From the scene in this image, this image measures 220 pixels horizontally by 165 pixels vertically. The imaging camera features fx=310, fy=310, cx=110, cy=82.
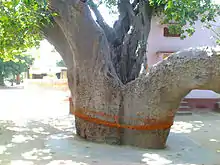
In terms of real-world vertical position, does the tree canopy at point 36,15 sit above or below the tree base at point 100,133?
above

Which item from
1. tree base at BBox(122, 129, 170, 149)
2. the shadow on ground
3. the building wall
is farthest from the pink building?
tree base at BBox(122, 129, 170, 149)

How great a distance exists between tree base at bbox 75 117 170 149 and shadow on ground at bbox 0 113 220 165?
0.24 meters

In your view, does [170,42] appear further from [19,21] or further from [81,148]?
[81,148]

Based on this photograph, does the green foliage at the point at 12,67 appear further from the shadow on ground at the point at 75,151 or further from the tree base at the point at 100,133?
the tree base at the point at 100,133

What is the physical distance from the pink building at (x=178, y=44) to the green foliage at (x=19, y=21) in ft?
20.2

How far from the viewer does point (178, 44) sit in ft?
47.4

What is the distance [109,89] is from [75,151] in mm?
1753

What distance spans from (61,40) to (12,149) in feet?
10.5

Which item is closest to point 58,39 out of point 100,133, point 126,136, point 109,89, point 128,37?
point 128,37

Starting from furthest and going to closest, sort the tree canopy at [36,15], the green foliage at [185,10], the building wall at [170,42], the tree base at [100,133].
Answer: the building wall at [170,42] → the green foliage at [185,10] → the tree base at [100,133] → the tree canopy at [36,15]

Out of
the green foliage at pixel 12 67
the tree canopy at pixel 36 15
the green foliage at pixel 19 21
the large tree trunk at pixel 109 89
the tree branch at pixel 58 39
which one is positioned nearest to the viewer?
Answer: the green foliage at pixel 19 21

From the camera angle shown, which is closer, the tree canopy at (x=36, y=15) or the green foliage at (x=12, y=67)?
the tree canopy at (x=36, y=15)

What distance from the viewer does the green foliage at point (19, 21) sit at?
5.62 m

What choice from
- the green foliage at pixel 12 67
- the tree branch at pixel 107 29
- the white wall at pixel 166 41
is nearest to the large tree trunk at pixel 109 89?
the tree branch at pixel 107 29
